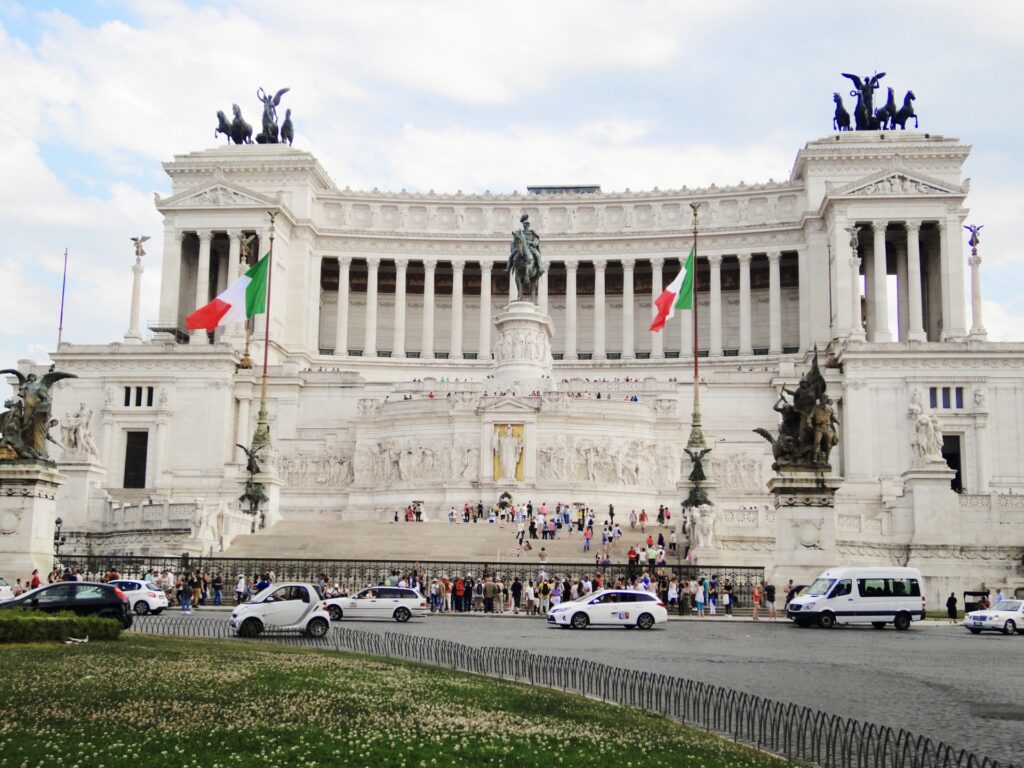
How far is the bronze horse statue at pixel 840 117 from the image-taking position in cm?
10062

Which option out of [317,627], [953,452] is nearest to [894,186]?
[953,452]

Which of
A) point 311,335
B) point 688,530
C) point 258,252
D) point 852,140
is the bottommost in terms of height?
point 688,530

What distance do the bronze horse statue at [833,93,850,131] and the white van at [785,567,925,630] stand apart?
7256cm

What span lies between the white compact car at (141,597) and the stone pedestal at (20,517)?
3.42 meters

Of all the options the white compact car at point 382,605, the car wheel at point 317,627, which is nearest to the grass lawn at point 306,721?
the car wheel at point 317,627

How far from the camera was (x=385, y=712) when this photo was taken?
14578 millimetres

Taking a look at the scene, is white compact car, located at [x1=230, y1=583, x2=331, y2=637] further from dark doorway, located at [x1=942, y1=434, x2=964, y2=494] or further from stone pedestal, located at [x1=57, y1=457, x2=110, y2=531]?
dark doorway, located at [x1=942, y1=434, x2=964, y2=494]

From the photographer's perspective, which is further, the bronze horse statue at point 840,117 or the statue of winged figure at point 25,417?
the bronze horse statue at point 840,117

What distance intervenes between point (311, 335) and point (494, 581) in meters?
63.2

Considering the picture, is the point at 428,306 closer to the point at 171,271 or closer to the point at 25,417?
the point at 171,271

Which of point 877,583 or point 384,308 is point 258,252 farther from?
point 877,583

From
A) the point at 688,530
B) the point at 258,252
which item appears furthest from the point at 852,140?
the point at 688,530

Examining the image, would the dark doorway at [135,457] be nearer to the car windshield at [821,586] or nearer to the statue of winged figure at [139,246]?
the statue of winged figure at [139,246]

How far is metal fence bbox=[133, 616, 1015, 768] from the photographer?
12841mm
